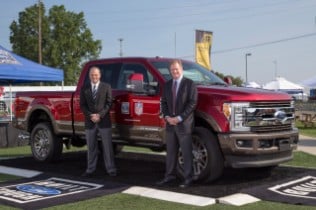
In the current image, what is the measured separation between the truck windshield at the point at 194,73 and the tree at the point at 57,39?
2102 inches

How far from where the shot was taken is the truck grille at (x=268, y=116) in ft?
24.5

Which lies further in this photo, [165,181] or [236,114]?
[165,181]

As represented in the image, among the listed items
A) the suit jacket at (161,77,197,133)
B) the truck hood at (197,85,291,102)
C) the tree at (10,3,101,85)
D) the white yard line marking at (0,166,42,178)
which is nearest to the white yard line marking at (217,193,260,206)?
the suit jacket at (161,77,197,133)

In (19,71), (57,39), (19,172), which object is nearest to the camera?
(19,172)

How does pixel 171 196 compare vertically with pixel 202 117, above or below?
below

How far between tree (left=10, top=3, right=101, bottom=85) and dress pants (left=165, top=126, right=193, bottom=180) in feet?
179

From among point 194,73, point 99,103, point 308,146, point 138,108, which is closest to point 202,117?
point 138,108

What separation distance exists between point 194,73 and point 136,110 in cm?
120

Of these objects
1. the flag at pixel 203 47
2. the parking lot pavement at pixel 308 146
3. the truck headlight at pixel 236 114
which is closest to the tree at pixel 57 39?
the flag at pixel 203 47

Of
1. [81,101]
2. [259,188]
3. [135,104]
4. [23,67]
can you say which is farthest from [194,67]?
[23,67]

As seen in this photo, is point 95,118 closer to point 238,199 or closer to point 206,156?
point 206,156

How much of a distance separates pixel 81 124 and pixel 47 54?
54389 mm

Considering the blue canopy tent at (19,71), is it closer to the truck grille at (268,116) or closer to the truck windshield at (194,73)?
the truck windshield at (194,73)

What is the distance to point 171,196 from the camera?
6988mm
